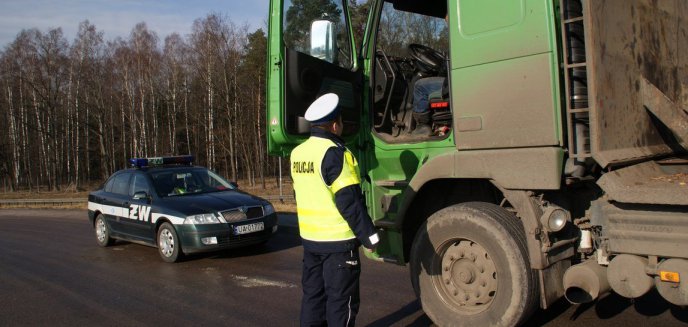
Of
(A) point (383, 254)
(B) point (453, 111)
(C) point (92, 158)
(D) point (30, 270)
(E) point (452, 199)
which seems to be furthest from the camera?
(C) point (92, 158)

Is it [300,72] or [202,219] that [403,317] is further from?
[202,219]

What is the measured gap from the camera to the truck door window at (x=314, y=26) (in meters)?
4.58

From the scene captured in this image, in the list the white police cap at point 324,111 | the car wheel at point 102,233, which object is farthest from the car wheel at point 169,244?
the white police cap at point 324,111

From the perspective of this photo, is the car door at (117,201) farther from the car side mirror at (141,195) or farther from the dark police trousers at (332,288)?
the dark police trousers at (332,288)

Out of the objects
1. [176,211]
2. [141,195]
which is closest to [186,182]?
[141,195]

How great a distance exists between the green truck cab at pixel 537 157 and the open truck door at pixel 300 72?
0.02 meters

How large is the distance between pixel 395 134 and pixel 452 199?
0.85m

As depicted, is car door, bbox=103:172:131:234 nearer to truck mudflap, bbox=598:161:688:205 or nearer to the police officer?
the police officer

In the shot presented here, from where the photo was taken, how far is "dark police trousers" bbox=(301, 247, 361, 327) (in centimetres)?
332

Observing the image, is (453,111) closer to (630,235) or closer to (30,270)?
(630,235)

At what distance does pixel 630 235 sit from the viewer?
305 cm

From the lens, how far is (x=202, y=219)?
7859mm

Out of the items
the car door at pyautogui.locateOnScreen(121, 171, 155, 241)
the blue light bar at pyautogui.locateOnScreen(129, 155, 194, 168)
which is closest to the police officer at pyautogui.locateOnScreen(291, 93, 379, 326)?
the car door at pyautogui.locateOnScreen(121, 171, 155, 241)

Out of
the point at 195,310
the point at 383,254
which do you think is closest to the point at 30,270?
the point at 195,310
